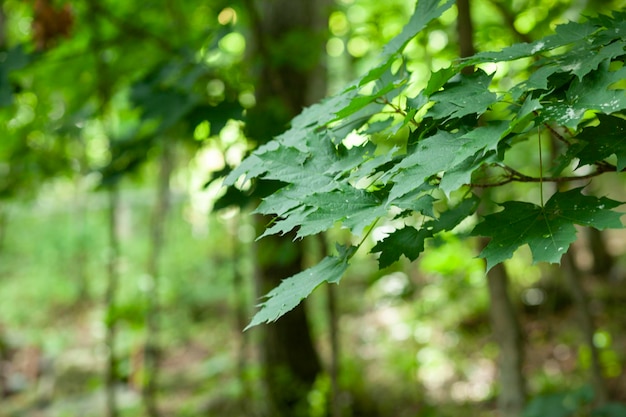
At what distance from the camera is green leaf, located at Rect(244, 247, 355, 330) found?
1.01 meters

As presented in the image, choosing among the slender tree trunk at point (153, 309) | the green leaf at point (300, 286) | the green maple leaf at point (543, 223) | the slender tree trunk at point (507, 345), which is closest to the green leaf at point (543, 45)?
the green maple leaf at point (543, 223)

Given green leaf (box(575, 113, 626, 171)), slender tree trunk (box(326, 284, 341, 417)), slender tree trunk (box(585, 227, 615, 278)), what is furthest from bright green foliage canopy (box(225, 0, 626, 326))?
slender tree trunk (box(585, 227, 615, 278))

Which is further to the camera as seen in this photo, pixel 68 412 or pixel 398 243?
pixel 68 412

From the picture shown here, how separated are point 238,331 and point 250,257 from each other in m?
1.67

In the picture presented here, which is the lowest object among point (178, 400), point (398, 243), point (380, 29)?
point (178, 400)

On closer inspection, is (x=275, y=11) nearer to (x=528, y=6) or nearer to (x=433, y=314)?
(x=528, y=6)

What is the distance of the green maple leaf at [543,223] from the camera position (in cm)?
93

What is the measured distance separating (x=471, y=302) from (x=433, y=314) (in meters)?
0.51

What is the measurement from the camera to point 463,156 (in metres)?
0.89

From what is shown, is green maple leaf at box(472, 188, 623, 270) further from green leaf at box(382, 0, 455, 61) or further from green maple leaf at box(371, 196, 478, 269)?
green leaf at box(382, 0, 455, 61)

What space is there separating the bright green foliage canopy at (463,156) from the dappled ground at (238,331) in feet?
3.00

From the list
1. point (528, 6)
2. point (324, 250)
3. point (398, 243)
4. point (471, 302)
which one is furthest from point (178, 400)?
point (398, 243)

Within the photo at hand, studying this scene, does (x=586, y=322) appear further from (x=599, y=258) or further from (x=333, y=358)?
(x=599, y=258)

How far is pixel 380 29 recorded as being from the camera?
332cm
